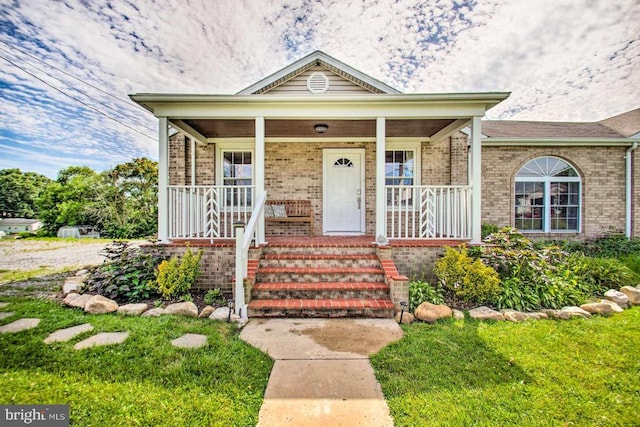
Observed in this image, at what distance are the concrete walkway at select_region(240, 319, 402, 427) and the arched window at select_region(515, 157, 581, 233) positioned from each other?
22.7 feet

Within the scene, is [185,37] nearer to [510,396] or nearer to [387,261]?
[387,261]

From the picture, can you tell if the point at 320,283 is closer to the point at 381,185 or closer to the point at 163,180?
the point at 381,185

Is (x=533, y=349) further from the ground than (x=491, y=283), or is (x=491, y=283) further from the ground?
(x=491, y=283)

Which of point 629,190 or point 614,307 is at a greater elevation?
point 629,190

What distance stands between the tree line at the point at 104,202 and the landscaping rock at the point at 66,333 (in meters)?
10.8

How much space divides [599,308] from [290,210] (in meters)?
5.83

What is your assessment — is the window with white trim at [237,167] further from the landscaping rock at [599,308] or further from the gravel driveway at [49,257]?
the landscaping rock at [599,308]

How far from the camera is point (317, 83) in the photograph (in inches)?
263

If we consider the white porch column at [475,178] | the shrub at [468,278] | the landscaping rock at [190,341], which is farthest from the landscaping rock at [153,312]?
the white porch column at [475,178]

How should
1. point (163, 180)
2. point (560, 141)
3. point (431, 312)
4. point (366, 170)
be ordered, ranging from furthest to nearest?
point (560, 141) < point (366, 170) < point (163, 180) < point (431, 312)

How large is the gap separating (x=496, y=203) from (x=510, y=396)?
23.0ft

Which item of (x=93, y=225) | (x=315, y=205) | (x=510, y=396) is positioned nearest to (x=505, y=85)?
(x=315, y=205)

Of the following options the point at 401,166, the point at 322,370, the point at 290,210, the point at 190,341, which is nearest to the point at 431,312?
the point at 322,370

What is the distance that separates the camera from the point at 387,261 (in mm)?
4746
